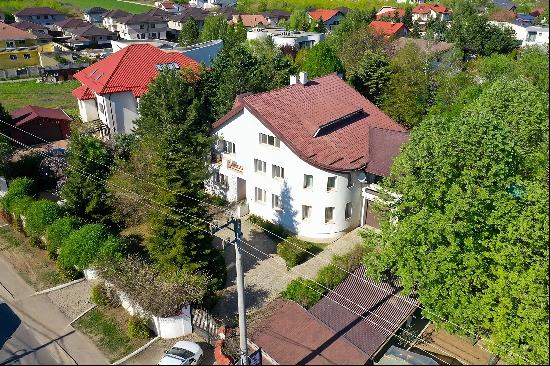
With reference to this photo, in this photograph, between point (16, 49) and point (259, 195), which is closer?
point (259, 195)

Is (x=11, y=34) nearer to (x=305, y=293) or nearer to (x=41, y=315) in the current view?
(x=41, y=315)

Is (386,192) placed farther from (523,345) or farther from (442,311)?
(523,345)

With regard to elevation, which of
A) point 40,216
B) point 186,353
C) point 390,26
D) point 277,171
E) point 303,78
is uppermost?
point 303,78

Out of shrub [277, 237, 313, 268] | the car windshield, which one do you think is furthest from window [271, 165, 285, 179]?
the car windshield

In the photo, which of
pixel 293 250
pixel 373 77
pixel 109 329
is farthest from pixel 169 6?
pixel 109 329

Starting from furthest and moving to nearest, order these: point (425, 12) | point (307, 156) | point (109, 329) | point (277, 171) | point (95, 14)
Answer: point (95, 14) < point (425, 12) < point (277, 171) < point (307, 156) < point (109, 329)

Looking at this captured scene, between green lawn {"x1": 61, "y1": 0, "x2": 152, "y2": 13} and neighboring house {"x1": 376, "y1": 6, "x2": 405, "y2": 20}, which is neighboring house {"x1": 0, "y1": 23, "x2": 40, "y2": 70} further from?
neighboring house {"x1": 376, "y1": 6, "x2": 405, "y2": 20}

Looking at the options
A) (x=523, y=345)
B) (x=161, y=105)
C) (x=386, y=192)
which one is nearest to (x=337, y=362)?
(x=523, y=345)
